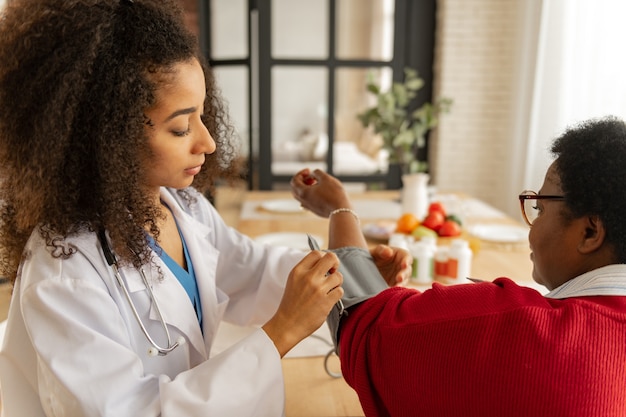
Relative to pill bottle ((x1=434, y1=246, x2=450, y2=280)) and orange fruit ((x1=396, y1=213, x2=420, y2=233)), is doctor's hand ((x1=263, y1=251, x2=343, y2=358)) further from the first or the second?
orange fruit ((x1=396, y1=213, x2=420, y2=233))

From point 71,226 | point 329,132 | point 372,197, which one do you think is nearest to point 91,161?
point 71,226

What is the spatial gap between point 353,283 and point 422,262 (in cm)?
74

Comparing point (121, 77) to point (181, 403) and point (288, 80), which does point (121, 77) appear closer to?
point (181, 403)

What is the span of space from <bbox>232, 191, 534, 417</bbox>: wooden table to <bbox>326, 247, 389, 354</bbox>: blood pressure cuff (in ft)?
0.52

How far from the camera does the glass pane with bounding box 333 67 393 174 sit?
4.02 meters

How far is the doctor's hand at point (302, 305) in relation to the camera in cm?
93

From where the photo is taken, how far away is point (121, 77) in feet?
2.85

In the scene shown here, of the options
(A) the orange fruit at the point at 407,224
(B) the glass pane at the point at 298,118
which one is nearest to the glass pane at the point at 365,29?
(B) the glass pane at the point at 298,118

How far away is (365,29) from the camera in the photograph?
13.1ft

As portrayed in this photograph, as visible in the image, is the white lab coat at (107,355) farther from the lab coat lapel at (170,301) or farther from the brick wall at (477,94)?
the brick wall at (477,94)

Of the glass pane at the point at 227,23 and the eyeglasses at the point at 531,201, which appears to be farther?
the glass pane at the point at 227,23

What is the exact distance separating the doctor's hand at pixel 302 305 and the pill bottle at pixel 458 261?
871 millimetres

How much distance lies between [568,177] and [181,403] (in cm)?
69

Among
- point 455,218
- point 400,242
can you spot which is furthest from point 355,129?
point 400,242
